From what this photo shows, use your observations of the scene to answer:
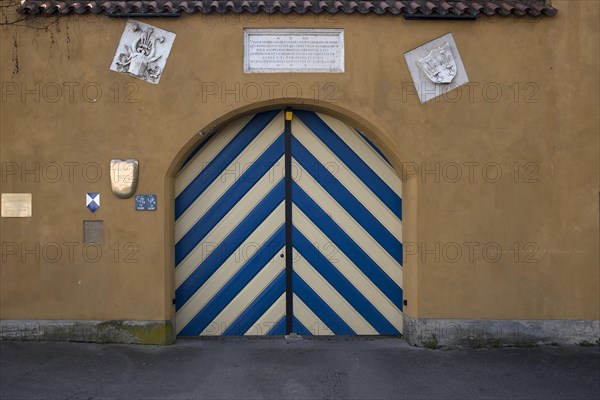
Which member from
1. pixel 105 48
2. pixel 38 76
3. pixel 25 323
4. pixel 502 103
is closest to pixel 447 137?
pixel 502 103

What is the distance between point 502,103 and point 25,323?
6181 mm

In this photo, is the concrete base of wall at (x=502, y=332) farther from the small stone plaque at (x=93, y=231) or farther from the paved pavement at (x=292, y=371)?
the small stone plaque at (x=93, y=231)

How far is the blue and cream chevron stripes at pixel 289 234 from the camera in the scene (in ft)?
21.7

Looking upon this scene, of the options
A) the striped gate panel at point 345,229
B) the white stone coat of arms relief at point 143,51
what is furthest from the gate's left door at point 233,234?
the white stone coat of arms relief at point 143,51

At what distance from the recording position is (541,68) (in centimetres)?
631

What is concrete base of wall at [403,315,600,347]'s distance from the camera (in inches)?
244

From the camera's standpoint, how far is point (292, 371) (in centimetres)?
550

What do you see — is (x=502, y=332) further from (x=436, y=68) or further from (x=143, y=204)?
(x=143, y=204)

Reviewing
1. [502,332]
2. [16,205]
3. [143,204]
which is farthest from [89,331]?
[502,332]

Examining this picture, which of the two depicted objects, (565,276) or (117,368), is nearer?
(117,368)

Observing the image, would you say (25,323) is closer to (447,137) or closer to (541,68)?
(447,137)

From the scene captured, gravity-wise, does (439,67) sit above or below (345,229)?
above

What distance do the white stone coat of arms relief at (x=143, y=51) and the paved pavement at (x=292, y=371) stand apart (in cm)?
320

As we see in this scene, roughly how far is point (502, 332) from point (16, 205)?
19.4ft
